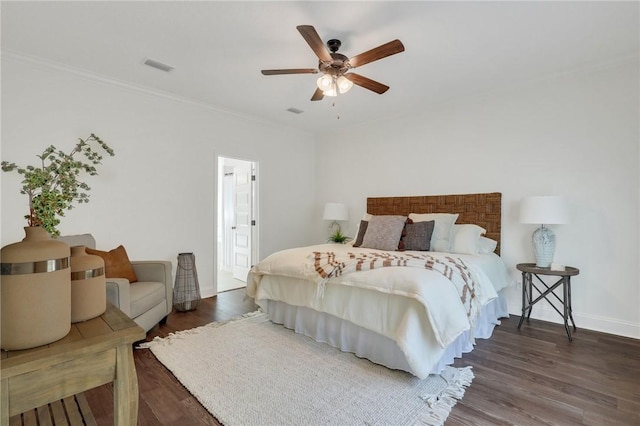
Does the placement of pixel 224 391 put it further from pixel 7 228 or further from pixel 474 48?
pixel 474 48

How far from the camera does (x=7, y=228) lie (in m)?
2.87

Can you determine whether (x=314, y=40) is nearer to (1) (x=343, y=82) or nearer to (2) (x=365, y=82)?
(1) (x=343, y=82)

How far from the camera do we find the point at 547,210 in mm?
2945

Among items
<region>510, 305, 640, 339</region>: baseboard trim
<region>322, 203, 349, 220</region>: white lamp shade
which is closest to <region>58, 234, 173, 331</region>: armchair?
<region>322, 203, 349, 220</region>: white lamp shade

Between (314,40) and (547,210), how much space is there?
8.64ft

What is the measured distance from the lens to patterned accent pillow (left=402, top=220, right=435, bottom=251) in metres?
3.58

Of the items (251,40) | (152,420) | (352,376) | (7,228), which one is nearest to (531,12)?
(251,40)

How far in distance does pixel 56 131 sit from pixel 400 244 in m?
3.86

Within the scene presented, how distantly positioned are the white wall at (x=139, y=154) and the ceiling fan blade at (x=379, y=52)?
265 cm

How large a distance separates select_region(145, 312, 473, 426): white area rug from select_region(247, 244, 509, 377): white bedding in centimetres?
21

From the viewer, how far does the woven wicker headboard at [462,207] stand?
3689 millimetres

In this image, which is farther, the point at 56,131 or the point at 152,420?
the point at 56,131

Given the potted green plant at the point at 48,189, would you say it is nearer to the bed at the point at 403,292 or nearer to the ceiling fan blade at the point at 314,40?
the ceiling fan blade at the point at 314,40

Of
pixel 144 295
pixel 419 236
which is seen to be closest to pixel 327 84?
pixel 419 236
